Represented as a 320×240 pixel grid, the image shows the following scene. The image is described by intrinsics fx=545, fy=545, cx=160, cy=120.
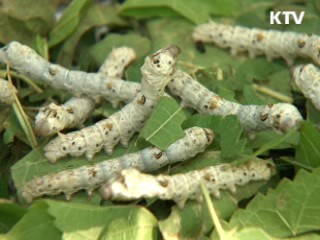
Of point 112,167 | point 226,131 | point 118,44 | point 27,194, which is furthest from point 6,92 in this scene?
point 226,131

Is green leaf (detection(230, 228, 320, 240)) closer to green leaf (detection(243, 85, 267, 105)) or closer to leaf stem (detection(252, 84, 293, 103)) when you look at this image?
green leaf (detection(243, 85, 267, 105))

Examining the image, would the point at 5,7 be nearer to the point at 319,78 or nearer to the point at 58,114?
the point at 58,114

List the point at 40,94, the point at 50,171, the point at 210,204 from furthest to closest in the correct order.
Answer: the point at 40,94 → the point at 50,171 → the point at 210,204

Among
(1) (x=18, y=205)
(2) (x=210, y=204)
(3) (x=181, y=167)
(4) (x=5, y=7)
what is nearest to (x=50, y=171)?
(1) (x=18, y=205)

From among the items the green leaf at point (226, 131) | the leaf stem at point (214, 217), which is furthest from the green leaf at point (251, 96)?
the leaf stem at point (214, 217)

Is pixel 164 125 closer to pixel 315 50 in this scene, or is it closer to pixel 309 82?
pixel 309 82

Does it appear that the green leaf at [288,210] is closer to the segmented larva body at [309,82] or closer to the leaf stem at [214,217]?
the leaf stem at [214,217]
